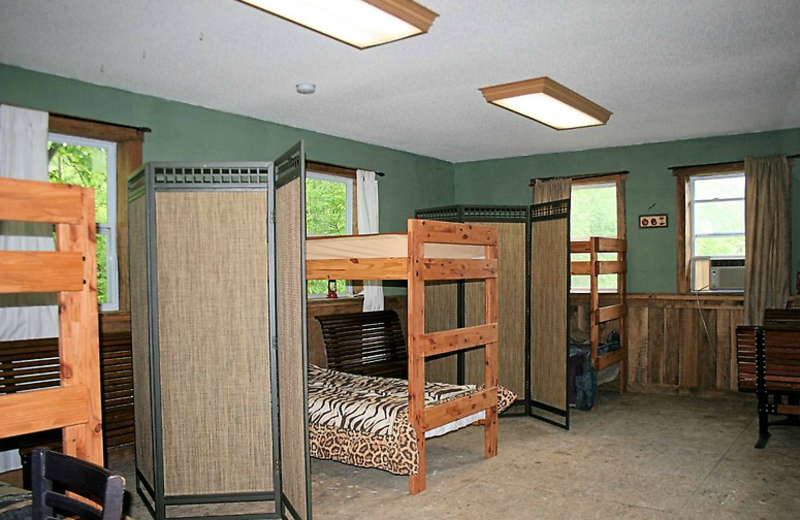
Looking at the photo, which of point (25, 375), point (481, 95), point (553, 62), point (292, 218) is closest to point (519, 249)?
point (481, 95)

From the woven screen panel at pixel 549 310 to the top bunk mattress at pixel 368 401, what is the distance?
69 cm

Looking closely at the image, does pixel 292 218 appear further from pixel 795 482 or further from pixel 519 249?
pixel 795 482

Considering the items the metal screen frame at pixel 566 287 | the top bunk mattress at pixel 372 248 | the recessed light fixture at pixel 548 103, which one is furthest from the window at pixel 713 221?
the top bunk mattress at pixel 372 248

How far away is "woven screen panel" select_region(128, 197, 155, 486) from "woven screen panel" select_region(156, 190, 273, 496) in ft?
0.46

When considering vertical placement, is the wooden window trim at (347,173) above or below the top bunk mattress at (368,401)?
above

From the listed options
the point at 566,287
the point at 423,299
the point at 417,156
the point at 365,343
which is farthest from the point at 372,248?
the point at 417,156

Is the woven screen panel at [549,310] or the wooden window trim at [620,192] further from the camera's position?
the wooden window trim at [620,192]

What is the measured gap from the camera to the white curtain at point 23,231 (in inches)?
149

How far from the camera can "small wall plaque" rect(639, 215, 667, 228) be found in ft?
21.5

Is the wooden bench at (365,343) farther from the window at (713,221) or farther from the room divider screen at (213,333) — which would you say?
the window at (713,221)

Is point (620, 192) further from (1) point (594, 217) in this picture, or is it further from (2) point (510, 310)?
(2) point (510, 310)

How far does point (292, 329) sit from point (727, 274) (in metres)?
4.92

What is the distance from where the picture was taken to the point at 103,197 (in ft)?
14.8

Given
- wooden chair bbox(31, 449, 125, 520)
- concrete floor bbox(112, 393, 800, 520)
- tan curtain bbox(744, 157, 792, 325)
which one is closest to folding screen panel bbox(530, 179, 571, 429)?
concrete floor bbox(112, 393, 800, 520)
